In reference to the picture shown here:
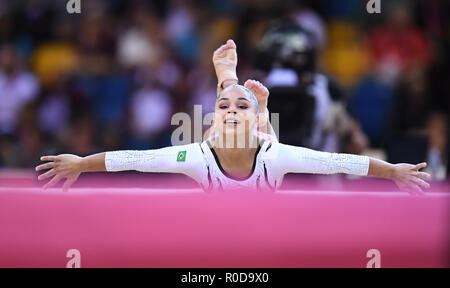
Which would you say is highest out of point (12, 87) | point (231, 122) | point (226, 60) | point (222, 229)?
point (12, 87)

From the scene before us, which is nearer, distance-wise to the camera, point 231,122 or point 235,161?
point 231,122

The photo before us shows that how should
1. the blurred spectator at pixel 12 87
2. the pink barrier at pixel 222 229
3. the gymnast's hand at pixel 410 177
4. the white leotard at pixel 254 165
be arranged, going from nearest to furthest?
the pink barrier at pixel 222 229
the gymnast's hand at pixel 410 177
the white leotard at pixel 254 165
the blurred spectator at pixel 12 87

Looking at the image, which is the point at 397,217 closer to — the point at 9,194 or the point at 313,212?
the point at 313,212

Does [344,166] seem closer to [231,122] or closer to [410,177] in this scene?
[410,177]

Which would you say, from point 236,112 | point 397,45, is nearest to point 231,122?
point 236,112

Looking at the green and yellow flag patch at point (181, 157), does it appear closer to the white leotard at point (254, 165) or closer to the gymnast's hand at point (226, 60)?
the white leotard at point (254, 165)

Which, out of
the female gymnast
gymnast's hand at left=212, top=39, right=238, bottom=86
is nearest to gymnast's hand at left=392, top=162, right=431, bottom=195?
the female gymnast

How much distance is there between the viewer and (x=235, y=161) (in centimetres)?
409

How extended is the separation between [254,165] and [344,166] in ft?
1.63

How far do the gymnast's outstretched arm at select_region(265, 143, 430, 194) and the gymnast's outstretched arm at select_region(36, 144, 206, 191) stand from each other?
45cm

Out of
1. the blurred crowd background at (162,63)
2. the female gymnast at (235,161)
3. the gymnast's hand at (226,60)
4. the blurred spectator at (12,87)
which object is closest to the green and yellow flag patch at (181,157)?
the female gymnast at (235,161)

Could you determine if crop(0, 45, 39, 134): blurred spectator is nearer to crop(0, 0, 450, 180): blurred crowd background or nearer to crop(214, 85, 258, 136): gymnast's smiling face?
crop(0, 0, 450, 180): blurred crowd background

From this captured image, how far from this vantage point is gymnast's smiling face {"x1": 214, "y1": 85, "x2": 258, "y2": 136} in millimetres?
3980

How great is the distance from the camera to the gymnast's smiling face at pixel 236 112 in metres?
3.98
